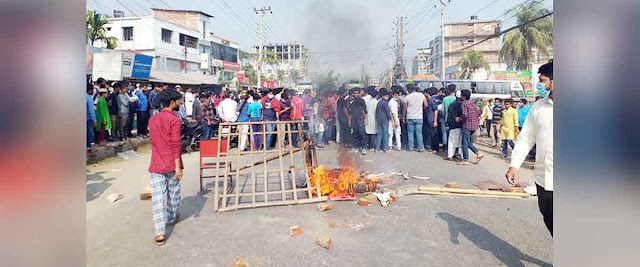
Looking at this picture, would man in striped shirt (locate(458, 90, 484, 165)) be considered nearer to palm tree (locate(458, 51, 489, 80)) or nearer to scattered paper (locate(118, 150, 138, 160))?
scattered paper (locate(118, 150, 138, 160))

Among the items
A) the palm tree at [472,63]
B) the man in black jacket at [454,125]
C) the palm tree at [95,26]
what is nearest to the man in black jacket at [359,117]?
the man in black jacket at [454,125]

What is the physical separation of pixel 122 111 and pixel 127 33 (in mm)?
28167

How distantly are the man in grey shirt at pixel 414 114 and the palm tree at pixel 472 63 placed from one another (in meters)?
25.4

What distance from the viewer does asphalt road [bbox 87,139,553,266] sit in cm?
361

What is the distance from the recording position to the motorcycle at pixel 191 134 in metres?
10.3

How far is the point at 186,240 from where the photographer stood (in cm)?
409

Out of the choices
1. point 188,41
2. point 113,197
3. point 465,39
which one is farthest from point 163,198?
point 465,39

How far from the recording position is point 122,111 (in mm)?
9500

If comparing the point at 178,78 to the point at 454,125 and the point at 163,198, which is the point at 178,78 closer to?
the point at 454,125

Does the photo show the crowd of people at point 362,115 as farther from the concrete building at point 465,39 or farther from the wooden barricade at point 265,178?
the concrete building at point 465,39

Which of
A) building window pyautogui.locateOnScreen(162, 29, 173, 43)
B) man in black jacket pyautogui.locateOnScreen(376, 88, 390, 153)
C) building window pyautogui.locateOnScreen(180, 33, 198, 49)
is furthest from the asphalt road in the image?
building window pyautogui.locateOnScreen(180, 33, 198, 49)
